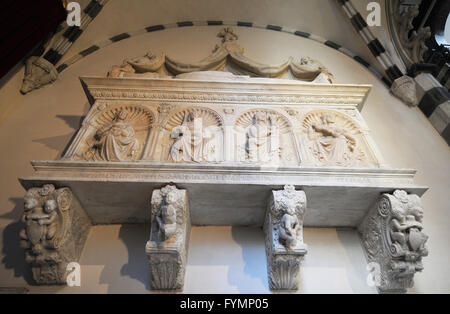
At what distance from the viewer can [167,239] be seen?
8.36 feet

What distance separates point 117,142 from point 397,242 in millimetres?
2978

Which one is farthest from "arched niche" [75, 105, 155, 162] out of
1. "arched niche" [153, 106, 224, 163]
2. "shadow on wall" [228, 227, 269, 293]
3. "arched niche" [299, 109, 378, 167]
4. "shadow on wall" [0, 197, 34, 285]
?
"arched niche" [299, 109, 378, 167]

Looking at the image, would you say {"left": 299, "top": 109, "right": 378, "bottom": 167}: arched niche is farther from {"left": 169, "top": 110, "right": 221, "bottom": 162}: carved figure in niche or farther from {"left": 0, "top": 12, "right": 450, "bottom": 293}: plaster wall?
{"left": 169, "top": 110, "right": 221, "bottom": 162}: carved figure in niche

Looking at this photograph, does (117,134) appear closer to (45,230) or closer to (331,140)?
(45,230)

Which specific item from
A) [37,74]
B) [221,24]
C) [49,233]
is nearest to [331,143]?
[49,233]

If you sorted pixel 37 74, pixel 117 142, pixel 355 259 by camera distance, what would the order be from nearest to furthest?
pixel 355 259 < pixel 117 142 < pixel 37 74

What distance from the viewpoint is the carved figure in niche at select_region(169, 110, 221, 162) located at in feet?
10.2

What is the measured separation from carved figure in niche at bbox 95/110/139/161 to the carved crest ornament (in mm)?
14

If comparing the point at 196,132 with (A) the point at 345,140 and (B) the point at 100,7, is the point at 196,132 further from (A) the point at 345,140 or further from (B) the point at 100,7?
(B) the point at 100,7

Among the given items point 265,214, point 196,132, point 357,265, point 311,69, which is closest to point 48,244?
point 196,132

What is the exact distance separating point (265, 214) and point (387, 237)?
1.17m

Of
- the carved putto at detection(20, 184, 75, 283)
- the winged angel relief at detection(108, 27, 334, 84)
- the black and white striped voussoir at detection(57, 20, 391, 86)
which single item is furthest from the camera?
the black and white striped voussoir at detection(57, 20, 391, 86)

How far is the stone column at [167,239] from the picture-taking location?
254 centimetres

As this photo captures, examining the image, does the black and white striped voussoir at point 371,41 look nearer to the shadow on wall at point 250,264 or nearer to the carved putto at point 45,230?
the shadow on wall at point 250,264
